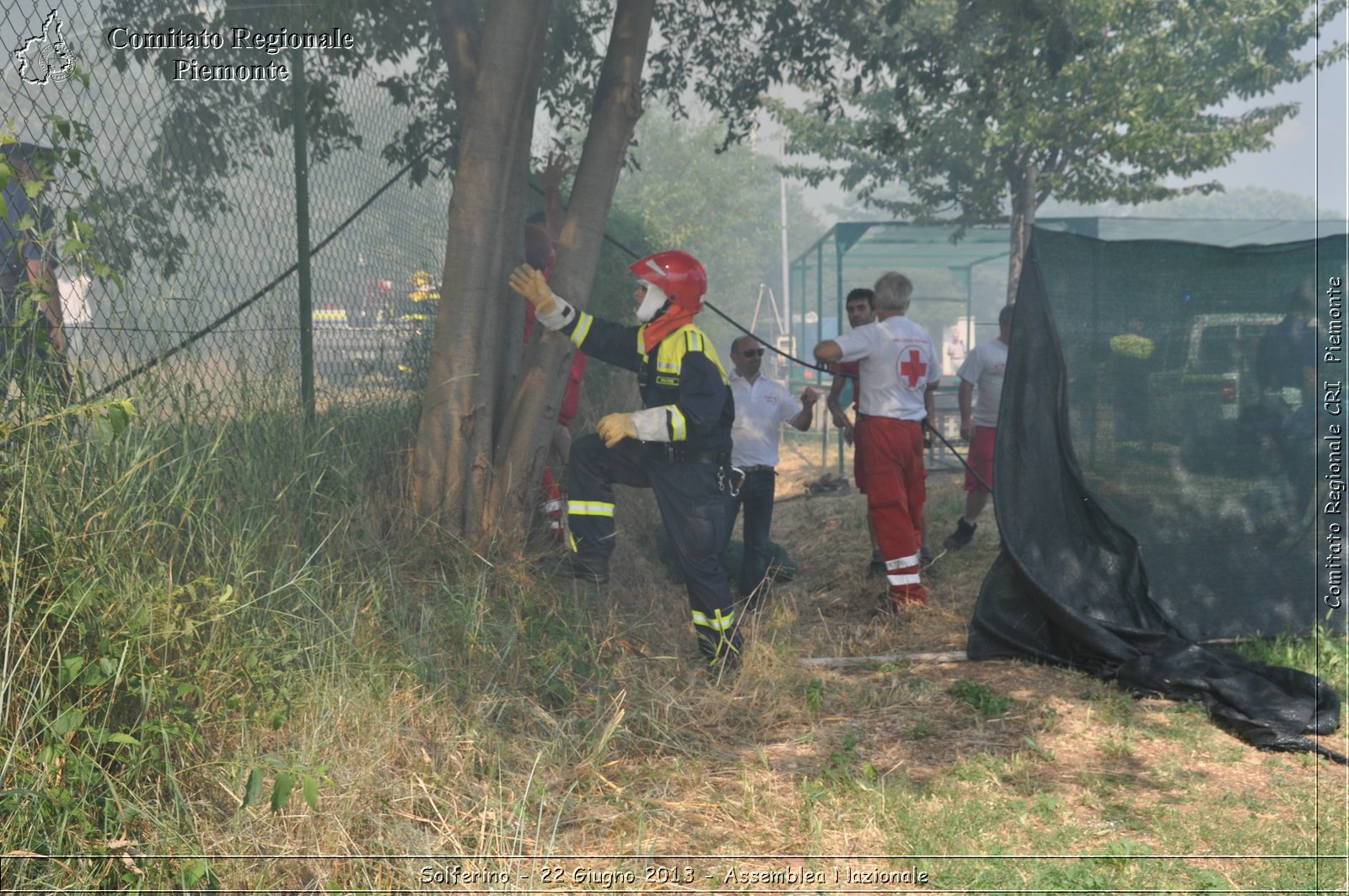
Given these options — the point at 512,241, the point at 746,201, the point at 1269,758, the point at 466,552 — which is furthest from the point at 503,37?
the point at 746,201

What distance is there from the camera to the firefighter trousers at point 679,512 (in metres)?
5.11

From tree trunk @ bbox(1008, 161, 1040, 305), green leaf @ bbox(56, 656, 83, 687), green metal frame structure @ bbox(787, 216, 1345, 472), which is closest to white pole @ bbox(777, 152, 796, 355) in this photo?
green metal frame structure @ bbox(787, 216, 1345, 472)

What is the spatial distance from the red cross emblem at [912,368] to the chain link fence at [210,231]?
283cm

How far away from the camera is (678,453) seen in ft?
16.9

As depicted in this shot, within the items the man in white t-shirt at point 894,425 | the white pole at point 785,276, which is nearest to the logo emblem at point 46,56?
the man in white t-shirt at point 894,425

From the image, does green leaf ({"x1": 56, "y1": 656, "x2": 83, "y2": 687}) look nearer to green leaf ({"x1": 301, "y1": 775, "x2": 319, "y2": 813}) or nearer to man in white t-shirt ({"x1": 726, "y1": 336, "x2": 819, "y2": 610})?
green leaf ({"x1": 301, "y1": 775, "x2": 319, "y2": 813})

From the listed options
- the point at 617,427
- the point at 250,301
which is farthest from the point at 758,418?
the point at 250,301

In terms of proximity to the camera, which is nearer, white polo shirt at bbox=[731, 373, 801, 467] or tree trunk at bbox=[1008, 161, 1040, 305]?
white polo shirt at bbox=[731, 373, 801, 467]

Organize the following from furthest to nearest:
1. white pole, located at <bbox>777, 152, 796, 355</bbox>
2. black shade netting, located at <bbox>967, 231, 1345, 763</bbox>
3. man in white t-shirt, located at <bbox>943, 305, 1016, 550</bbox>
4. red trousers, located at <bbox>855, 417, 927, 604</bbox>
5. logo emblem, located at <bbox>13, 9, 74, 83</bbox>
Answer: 1. white pole, located at <bbox>777, 152, 796, 355</bbox>
2. man in white t-shirt, located at <bbox>943, 305, 1016, 550</bbox>
3. red trousers, located at <bbox>855, 417, 927, 604</bbox>
4. black shade netting, located at <bbox>967, 231, 1345, 763</bbox>
5. logo emblem, located at <bbox>13, 9, 74, 83</bbox>

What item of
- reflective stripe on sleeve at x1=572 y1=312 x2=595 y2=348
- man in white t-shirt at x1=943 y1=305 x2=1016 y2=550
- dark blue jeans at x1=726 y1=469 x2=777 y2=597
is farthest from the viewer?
man in white t-shirt at x1=943 y1=305 x2=1016 y2=550

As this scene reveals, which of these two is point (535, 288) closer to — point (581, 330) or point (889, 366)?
point (581, 330)

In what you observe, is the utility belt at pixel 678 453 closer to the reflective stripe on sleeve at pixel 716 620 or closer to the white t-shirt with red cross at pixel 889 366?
the reflective stripe on sleeve at pixel 716 620

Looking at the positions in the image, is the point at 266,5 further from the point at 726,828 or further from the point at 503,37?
the point at 726,828

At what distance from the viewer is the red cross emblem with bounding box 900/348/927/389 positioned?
6652 millimetres
